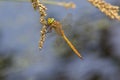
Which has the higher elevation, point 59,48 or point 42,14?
point 42,14

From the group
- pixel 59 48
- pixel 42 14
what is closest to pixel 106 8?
pixel 42 14

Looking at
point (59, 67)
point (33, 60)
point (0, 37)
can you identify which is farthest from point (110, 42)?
point (0, 37)

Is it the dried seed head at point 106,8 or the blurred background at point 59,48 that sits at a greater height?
the dried seed head at point 106,8

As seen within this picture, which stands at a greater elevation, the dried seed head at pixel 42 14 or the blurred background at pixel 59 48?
the dried seed head at pixel 42 14

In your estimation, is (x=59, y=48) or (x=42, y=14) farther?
(x=59, y=48)

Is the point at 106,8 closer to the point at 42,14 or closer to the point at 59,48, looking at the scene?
the point at 42,14

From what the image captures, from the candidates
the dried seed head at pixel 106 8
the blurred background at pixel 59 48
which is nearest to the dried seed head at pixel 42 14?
the dried seed head at pixel 106 8

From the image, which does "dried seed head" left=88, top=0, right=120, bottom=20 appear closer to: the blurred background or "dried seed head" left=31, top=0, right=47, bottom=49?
"dried seed head" left=31, top=0, right=47, bottom=49

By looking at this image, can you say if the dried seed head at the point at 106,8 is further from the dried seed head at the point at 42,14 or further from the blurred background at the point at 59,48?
the blurred background at the point at 59,48

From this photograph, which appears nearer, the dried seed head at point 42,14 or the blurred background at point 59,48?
the dried seed head at point 42,14
